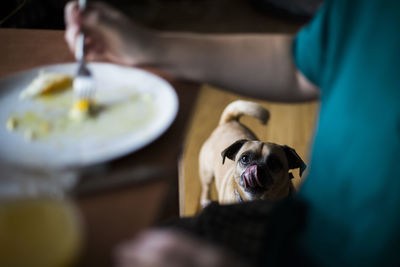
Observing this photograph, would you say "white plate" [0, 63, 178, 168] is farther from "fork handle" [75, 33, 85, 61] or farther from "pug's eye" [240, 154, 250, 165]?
"pug's eye" [240, 154, 250, 165]

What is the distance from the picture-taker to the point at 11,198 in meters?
0.38

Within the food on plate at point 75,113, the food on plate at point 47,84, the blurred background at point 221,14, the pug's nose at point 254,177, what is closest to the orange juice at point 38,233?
the food on plate at point 75,113

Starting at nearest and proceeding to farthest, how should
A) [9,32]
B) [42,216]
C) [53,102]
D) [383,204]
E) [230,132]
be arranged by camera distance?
[42,216]
[383,204]
[53,102]
[9,32]
[230,132]

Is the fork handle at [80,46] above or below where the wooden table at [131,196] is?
above

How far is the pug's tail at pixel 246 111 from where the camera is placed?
45.8 inches

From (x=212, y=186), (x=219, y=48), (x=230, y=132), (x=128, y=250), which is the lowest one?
(x=212, y=186)

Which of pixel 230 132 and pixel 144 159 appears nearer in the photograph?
pixel 144 159

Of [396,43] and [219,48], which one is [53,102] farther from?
[396,43]

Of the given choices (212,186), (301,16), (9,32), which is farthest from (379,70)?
(301,16)

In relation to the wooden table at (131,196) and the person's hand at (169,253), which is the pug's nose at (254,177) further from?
the person's hand at (169,253)

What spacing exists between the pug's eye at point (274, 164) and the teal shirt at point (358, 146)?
0.50 meters

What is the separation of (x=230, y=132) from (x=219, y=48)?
0.72m

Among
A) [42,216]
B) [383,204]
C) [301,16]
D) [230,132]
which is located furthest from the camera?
[301,16]

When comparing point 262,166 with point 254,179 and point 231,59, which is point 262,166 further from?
point 231,59
